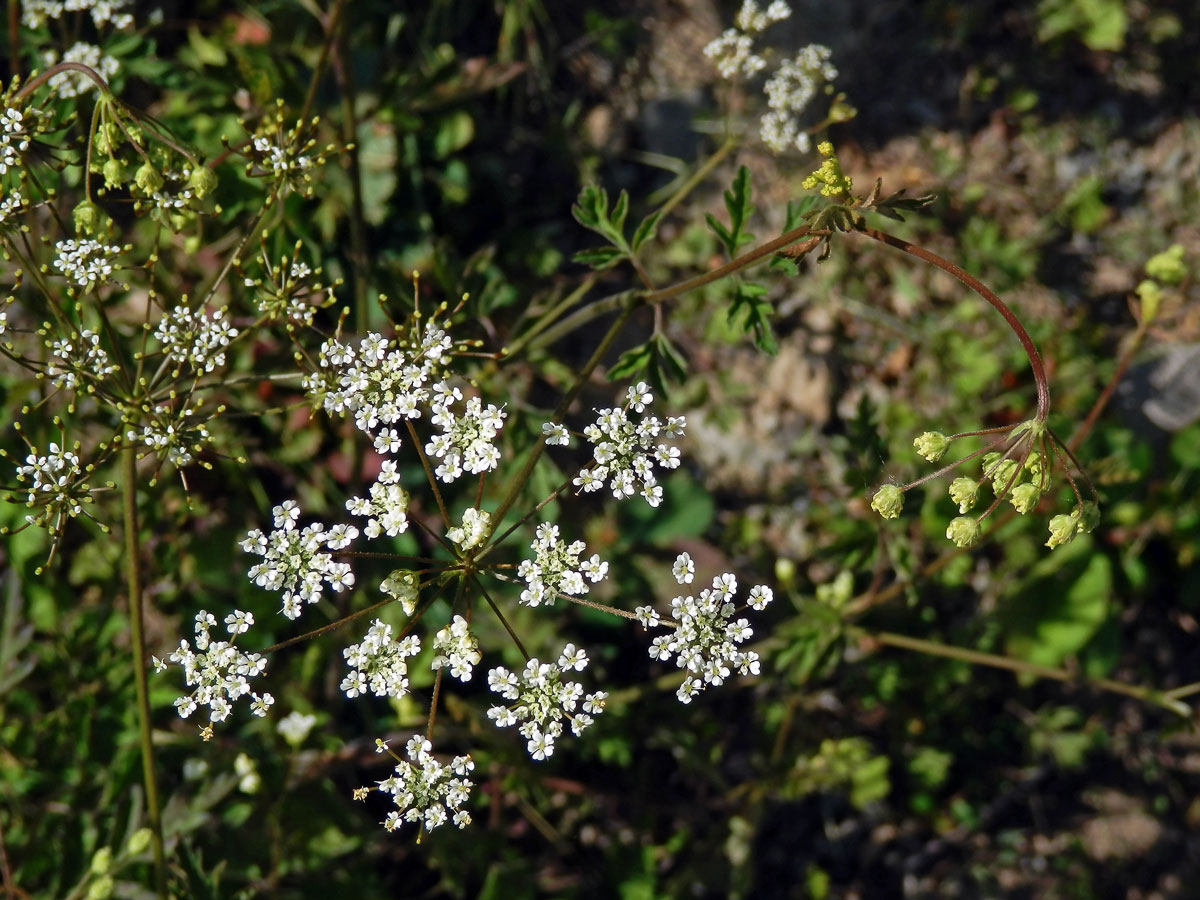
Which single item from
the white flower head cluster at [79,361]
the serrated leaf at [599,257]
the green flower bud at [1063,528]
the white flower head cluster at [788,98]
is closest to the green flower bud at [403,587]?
the white flower head cluster at [79,361]

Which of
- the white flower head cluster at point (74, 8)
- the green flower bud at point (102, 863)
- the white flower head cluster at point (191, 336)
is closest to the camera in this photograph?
the white flower head cluster at point (191, 336)

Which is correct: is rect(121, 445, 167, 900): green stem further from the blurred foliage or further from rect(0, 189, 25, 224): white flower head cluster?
rect(0, 189, 25, 224): white flower head cluster

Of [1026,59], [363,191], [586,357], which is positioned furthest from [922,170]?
[363,191]

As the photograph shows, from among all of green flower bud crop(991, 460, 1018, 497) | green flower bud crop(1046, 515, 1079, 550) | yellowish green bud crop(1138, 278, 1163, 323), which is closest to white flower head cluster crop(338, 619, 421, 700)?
green flower bud crop(991, 460, 1018, 497)

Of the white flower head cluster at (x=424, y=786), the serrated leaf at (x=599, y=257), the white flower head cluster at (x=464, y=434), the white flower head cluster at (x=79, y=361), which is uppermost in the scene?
the serrated leaf at (x=599, y=257)

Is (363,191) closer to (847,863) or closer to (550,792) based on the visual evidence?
(550,792)

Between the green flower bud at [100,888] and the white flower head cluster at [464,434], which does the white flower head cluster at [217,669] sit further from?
the green flower bud at [100,888]
